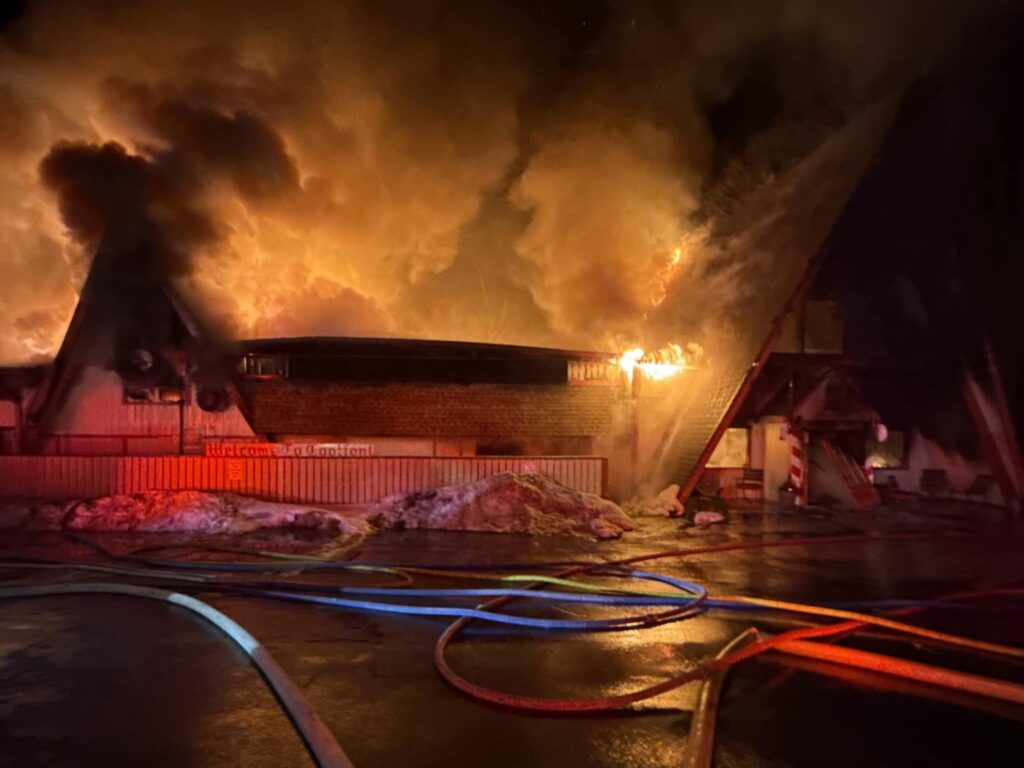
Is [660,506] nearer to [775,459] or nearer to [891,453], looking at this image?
[775,459]

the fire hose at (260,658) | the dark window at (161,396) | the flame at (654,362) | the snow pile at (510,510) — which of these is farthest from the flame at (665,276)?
the fire hose at (260,658)

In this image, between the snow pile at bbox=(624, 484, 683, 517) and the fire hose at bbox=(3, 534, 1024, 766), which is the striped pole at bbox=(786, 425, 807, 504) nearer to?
the snow pile at bbox=(624, 484, 683, 517)

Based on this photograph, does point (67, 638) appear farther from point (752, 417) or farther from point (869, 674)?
point (752, 417)

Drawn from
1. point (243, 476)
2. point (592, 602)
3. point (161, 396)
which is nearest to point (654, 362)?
point (243, 476)

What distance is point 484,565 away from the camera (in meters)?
8.78

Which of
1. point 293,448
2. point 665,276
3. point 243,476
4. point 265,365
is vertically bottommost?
point 243,476

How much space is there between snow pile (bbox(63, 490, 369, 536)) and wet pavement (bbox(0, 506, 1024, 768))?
12.3 feet

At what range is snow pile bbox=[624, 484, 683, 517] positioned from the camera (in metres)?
14.0

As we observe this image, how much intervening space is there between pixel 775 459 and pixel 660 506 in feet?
13.7

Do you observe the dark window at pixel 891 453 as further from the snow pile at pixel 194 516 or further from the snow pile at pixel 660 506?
the snow pile at pixel 194 516

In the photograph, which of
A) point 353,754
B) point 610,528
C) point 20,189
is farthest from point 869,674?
point 20,189

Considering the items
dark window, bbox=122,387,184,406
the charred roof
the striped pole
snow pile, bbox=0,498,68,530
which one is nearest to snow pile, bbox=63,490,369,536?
snow pile, bbox=0,498,68,530

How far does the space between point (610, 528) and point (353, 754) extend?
331 inches

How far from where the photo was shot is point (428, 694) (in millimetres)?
4738
